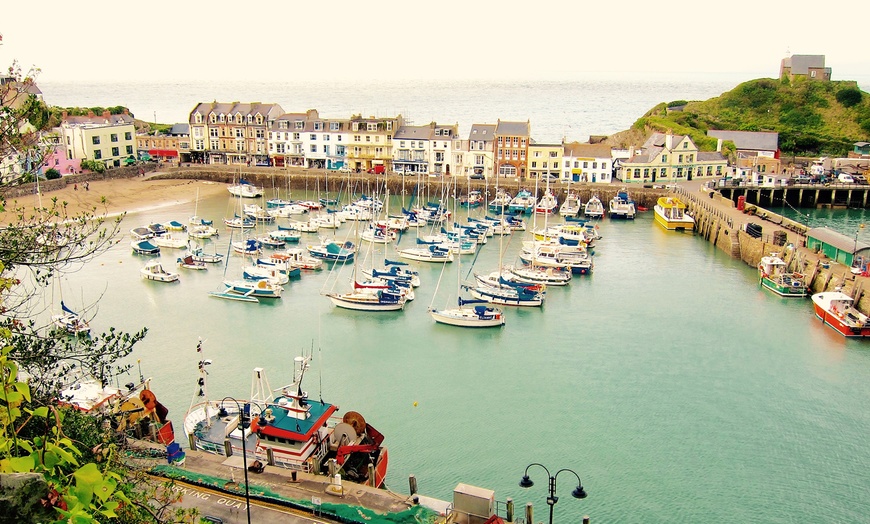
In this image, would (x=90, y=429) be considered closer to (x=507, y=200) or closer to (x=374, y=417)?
Answer: (x=374, y=417)

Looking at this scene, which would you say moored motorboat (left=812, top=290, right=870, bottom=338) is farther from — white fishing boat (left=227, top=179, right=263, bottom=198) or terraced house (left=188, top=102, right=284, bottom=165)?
terraced house (left=188, top=102, right=284, bottom=165)

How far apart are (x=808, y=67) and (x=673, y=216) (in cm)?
6150

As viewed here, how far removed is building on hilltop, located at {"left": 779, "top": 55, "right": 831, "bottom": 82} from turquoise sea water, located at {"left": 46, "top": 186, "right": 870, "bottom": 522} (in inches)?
2743

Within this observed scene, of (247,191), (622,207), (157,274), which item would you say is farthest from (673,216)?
(157,274)

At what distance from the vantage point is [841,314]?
94.2 ft

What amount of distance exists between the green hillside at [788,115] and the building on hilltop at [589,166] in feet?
44.6

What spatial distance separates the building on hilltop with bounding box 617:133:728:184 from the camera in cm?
5944

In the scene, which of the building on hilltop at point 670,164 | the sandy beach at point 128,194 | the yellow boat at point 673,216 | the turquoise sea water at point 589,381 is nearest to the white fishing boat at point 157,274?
the turquoise sea water at point 589,381

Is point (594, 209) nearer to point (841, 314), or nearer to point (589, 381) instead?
point (841, 314)

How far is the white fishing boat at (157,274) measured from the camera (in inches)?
1383

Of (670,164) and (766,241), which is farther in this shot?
(670,164)

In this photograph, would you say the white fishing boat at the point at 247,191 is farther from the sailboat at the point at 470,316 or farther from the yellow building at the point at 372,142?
the sailboat at the point at 470,316

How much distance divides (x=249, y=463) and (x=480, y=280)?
63.1 ft

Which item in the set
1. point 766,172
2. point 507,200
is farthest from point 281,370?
point 766,172
